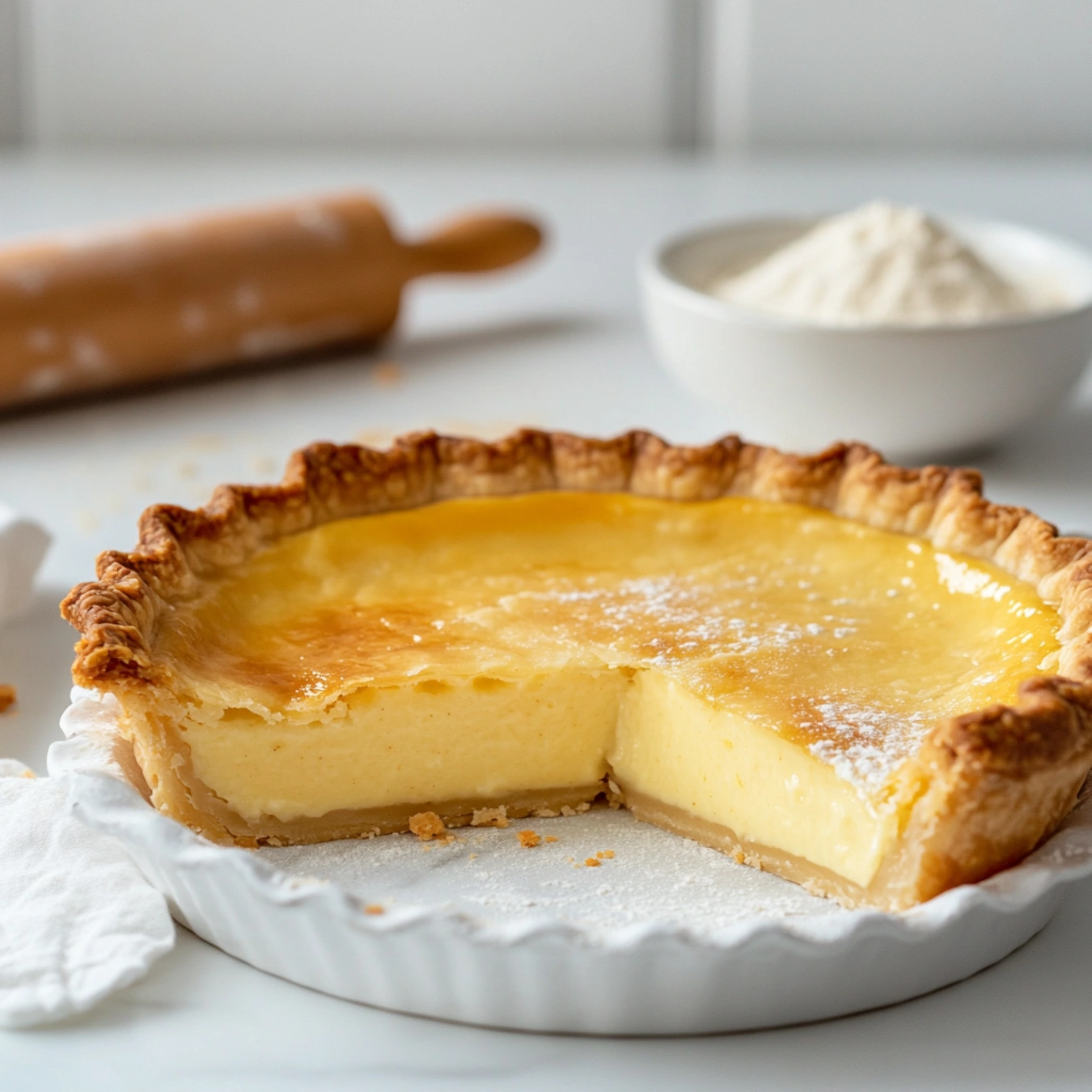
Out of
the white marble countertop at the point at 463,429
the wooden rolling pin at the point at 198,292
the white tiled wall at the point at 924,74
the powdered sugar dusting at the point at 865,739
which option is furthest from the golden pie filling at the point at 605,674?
the white tiled wall at the point at 924,74

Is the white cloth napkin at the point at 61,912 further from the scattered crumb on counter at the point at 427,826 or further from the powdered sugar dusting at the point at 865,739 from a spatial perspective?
the powdered sugar dusting at the point at 865,739

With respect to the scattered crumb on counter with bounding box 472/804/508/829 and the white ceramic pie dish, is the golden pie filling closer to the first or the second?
the scattered crumb on counter with bounding box 472/804/508/829

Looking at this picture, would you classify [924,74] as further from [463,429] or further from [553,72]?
[463,429]

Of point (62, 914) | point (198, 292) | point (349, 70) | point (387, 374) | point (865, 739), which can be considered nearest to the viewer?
point (62, 914)

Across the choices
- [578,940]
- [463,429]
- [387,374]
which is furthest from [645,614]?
[387,374]

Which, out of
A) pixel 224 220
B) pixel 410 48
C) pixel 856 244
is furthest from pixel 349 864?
pixel 410 48

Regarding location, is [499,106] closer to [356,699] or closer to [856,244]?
[856,244]

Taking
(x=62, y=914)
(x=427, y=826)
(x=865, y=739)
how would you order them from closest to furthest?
1. (x=62, y=914)
2. (x=865, y=739)
3. (x=427, y=826)
